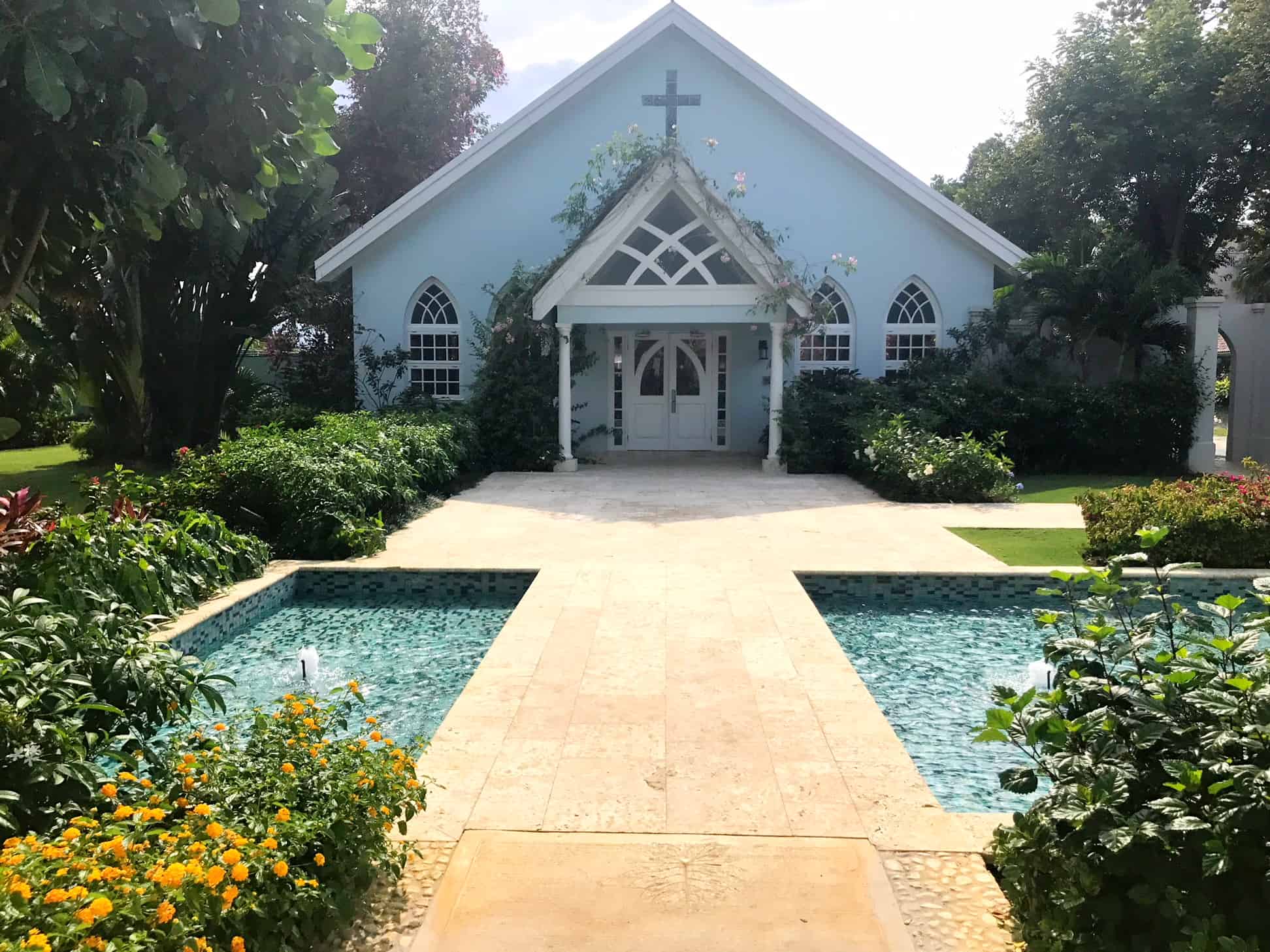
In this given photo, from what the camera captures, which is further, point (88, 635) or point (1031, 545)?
point (1031, 545)

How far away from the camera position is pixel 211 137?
543cm

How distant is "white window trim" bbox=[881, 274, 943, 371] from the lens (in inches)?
743

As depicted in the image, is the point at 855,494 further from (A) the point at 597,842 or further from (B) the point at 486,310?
(A) the point at 597,842

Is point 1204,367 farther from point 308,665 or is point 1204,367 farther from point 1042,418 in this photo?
point 308,665

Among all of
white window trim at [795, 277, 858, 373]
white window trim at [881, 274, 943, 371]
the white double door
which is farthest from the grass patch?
white window trim at [881, 274, 943, 371]

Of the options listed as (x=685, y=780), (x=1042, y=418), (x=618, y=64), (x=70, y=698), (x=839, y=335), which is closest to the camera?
(x=70, y=698)

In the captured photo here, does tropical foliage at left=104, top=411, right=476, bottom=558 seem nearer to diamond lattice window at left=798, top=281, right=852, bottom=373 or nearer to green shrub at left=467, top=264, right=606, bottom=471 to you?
green shrub at left=467, top=264, right=606, bottom=471

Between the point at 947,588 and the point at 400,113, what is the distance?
26.0 metres

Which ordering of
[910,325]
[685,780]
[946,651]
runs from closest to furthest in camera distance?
[685,780] < [946,651] < [910,325]

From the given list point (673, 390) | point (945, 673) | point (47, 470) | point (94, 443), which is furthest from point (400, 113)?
point (945, 673)

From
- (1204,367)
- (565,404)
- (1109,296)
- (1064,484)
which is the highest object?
(1109,296)

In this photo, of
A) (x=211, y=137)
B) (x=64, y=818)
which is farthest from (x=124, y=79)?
(x=64, y=818)

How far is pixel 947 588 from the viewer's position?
8984 millimetres

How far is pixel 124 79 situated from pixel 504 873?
14.8 ft
